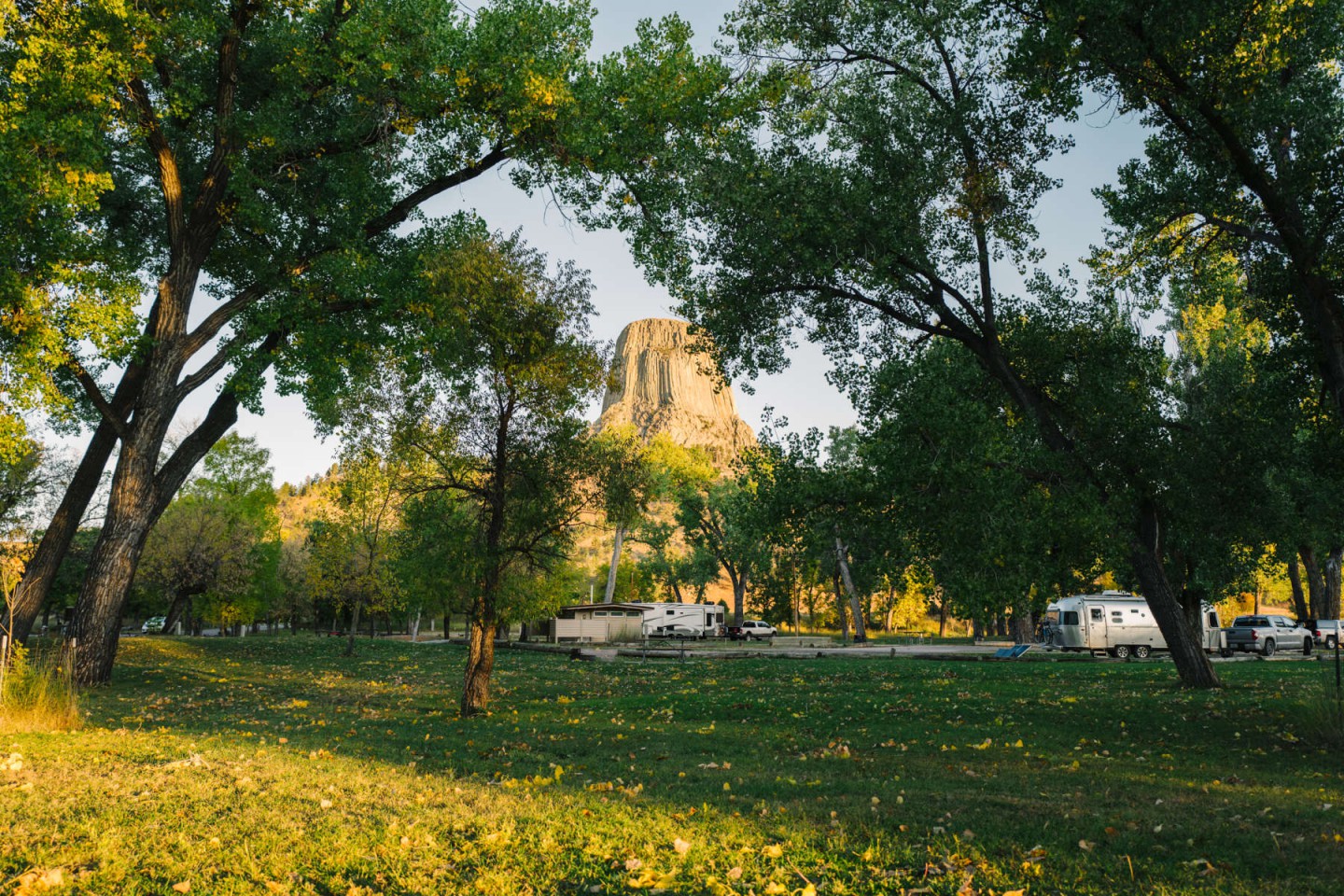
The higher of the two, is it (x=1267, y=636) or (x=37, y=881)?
(x=37, y=881)

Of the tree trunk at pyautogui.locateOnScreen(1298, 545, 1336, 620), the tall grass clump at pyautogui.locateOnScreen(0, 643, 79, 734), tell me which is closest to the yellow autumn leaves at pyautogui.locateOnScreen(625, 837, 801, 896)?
the tall grass clump at pyautogui.locateOnScreen(0, 643, 79, 734)

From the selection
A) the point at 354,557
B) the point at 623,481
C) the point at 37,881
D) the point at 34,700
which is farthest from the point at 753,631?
the point at 37,881

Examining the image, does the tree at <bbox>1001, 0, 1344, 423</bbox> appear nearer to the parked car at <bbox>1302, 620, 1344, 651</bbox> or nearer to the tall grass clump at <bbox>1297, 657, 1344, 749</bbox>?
the tall grass clump at <bbox>1297, 657, 1344, 749</bbox>

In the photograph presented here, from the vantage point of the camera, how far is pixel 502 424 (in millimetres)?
13844

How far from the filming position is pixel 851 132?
14.3 m

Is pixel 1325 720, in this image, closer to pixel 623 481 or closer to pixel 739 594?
pixel 623 481

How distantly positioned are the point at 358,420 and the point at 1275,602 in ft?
389

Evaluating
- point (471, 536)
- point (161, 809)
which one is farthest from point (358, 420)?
point (161, 809)

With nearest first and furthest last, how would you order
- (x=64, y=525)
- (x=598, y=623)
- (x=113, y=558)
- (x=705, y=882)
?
(x=705, y=882) < (x=113, y=558) < (x=64, y=525) < (x=598, y=623)

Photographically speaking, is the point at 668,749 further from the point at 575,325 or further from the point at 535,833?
the point at 575,325

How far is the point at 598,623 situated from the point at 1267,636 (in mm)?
38939

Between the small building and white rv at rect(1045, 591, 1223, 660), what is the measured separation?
1218 inches

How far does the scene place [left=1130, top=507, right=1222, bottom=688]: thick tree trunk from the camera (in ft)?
49.0

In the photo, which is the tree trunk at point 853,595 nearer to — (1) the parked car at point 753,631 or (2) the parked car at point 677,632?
(1) the parked car at point 753,631
